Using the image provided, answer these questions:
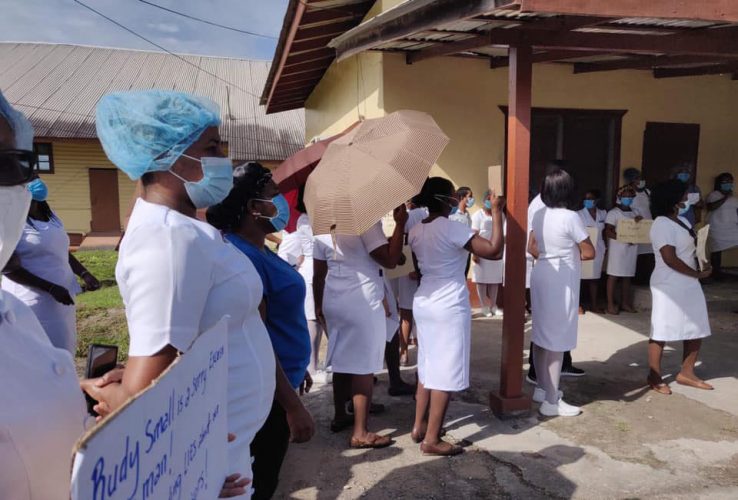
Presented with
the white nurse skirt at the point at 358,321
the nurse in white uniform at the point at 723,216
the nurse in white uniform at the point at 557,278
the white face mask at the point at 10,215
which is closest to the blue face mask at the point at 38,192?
the white nurse skirt at the point at 358,321

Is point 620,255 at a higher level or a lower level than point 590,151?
lower

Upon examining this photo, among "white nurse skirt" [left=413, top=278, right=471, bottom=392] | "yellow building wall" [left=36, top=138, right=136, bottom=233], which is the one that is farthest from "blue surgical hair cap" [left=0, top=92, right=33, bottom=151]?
"yellow building wall" [left=36, top=138, right=136, bottom=233]

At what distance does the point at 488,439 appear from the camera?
382 cm

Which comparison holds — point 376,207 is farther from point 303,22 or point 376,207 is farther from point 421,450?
point 303,22

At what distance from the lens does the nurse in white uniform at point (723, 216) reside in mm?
7562

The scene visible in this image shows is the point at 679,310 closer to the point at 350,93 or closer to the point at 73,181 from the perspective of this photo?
the point at 350,93

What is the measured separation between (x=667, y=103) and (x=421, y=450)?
655cm

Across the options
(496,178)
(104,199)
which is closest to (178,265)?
(496,178)

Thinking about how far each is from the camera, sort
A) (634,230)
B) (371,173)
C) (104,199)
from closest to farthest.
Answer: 1. (371,173)
2. (634,230)
3. (104,199)

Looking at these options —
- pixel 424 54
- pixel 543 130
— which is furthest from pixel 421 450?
pixel 543 130

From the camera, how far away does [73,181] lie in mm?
18984

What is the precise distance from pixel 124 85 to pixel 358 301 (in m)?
22.0

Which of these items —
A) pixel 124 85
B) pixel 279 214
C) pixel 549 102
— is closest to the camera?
pixel 279 214

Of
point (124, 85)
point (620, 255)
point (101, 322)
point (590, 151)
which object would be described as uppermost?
point (124, 85)
